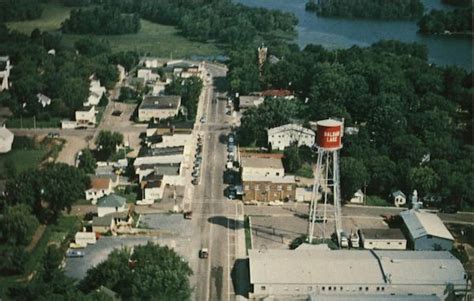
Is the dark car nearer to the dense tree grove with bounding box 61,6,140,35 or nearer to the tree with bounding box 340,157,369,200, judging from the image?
the tree with bounding box 340,157,369,200

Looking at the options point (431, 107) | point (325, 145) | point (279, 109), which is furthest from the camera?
point (431, 107)

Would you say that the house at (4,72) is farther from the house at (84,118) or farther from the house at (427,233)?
the house at (427,233)

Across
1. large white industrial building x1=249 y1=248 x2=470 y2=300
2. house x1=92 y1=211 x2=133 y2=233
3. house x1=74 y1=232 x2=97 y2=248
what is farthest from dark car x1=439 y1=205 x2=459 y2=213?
house x1=74 y1=232 x2=97 y2=248

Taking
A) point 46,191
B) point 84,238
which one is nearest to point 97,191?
point 46,191

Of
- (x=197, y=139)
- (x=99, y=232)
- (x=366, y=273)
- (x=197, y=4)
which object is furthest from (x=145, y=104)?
(x=197, y=4)

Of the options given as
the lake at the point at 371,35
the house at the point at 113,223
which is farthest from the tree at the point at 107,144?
the lake at the point at 371,35

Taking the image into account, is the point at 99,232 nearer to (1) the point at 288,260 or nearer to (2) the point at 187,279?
(2) the point at 187,279

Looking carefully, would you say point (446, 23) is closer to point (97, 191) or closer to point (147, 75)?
point (147, 75)
